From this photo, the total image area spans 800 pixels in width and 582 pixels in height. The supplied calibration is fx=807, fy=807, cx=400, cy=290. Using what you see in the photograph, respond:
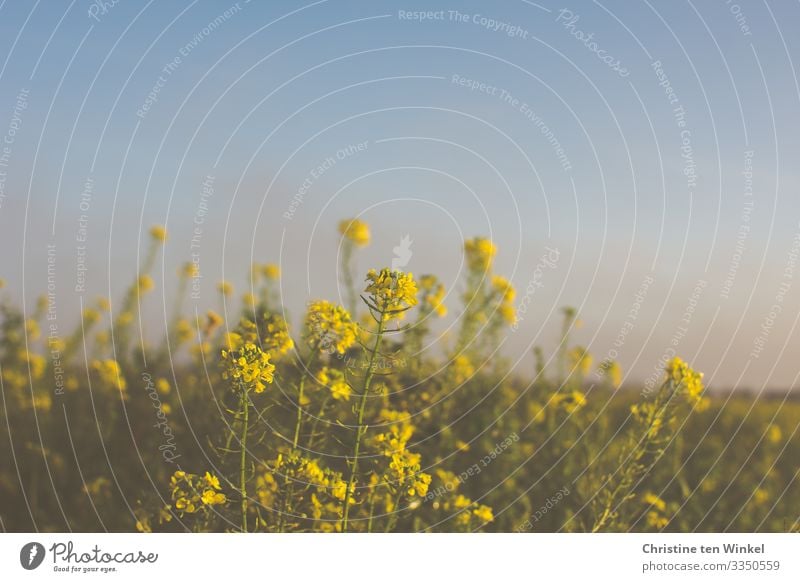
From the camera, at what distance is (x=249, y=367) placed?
11.3 ft

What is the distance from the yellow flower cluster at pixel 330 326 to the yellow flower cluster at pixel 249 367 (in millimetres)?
331

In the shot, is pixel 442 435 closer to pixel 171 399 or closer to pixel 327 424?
pixel 327 424

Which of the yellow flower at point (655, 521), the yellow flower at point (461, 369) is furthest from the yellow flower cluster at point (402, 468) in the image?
the yellow flower at point (655, 521)

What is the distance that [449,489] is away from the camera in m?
4.64

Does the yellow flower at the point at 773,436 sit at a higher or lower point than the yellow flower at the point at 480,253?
lower

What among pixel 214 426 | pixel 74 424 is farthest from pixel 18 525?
pixel 214 426

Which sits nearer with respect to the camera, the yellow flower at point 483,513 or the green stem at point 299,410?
the green stem at point 299,410

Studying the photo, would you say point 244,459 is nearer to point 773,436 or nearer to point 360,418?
point 360,418

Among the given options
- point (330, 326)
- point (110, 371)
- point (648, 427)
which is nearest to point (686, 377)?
point (648, 427)

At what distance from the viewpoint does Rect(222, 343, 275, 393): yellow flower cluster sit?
343cm

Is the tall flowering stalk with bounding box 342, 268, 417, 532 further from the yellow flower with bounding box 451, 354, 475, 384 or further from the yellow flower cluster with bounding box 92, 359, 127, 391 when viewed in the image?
the yellow flower cluster with bounding box 92, 359, 127, 391
